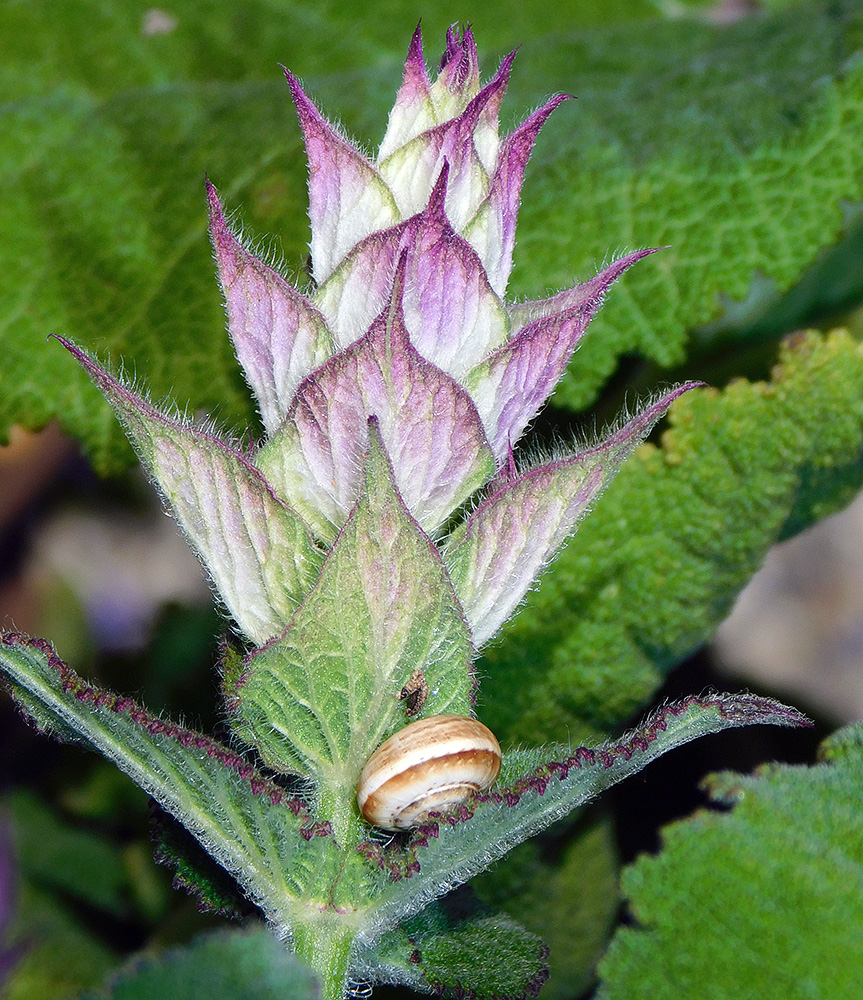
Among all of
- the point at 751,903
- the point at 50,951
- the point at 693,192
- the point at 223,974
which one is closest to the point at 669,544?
the point at 693,192

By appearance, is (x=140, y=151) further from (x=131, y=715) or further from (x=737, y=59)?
(x=131, y=715)

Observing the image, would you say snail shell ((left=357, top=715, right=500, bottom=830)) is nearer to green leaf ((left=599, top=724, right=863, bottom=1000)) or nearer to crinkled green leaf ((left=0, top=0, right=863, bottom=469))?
green leaf ((left=599, top=724, right=863, bottom=1000))

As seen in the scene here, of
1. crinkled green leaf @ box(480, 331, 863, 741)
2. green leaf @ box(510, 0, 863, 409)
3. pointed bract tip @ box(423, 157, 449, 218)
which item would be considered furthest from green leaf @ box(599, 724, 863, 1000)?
green leaf @ box(510, 0, 863, 409)

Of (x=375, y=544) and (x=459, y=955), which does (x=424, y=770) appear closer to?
(x=375, y=544)

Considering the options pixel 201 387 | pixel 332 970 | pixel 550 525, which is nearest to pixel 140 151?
pixel 201 387

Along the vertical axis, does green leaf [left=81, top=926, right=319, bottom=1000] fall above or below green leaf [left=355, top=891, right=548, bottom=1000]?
above

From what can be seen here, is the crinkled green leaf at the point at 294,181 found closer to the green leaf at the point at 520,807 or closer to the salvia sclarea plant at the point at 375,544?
the salvia sclarea plant at the point at 375,544
